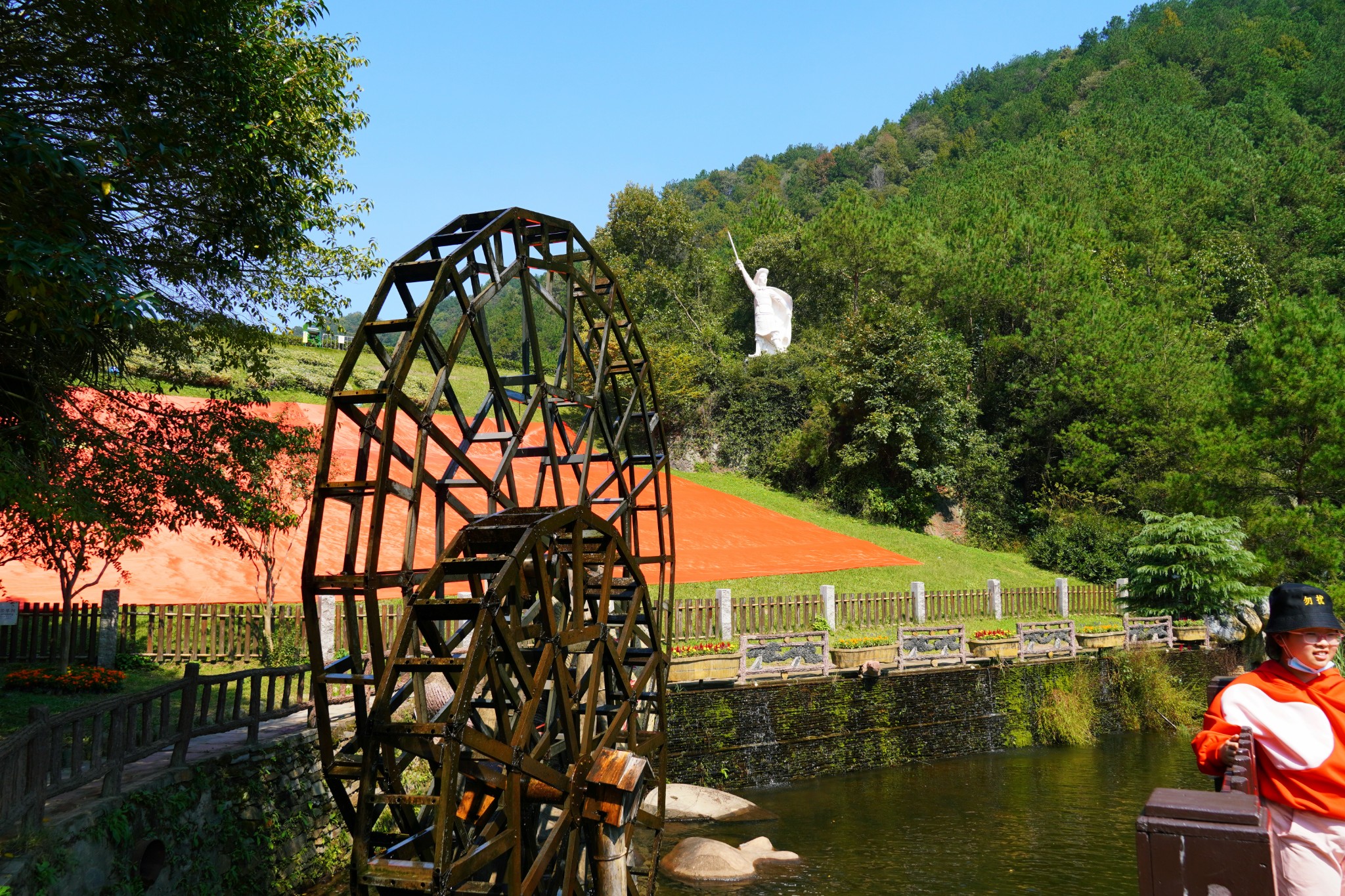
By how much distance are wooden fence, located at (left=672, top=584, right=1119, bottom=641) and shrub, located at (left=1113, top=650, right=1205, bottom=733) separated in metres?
4.07

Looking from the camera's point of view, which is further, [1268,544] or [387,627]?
[1268,544]

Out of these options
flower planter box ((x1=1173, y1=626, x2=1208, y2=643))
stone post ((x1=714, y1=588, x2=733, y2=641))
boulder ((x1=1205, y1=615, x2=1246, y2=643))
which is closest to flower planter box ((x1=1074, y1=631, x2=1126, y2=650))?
flower planter box ((x1=1173, y1=626, x2=1208, y2=643))

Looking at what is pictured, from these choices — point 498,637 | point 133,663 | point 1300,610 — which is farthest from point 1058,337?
point 1300,610

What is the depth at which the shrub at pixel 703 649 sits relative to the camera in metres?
17.7

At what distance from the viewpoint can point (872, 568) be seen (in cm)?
3020

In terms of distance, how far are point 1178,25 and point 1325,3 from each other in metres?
12.0

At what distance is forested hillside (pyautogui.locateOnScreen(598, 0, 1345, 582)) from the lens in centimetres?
2531

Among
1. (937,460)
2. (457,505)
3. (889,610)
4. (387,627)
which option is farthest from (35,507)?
(937,460)

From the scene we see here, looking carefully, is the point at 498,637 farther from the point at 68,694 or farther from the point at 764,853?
the point at 68,694

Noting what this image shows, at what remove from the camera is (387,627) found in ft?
56.9

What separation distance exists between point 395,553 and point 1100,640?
16907 millimetres

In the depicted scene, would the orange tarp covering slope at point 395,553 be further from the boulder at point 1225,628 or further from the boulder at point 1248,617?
the boulder at point 1248,617

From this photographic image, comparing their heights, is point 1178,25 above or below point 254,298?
above

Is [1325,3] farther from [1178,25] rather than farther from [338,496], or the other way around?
[338,496]
